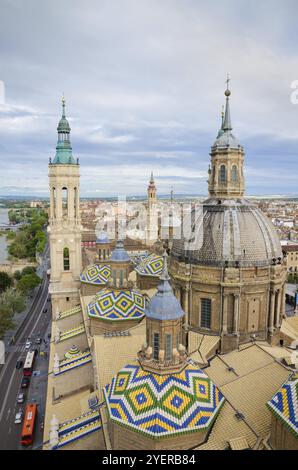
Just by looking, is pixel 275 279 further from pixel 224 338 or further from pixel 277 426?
pixel 277 426

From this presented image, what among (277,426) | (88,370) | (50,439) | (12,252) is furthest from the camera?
(12,252)

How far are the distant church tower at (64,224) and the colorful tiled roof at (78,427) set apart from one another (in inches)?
909

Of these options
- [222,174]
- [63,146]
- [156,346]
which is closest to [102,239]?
[63,146]

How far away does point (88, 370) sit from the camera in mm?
25469

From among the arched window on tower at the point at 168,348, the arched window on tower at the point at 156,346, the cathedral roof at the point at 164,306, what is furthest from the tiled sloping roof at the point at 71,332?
the cathedral roof at the point at 164,306

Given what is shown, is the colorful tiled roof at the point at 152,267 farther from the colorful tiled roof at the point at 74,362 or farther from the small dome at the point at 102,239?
the colorful tiled roof at the point at 74,362

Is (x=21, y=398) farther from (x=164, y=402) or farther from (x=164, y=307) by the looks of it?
(x=164, y=307)

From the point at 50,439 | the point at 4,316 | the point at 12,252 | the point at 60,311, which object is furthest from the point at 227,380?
the point at 12,252

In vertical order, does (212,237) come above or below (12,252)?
above

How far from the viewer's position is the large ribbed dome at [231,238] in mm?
21922

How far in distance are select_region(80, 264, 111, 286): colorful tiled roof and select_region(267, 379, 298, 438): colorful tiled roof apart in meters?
24.8

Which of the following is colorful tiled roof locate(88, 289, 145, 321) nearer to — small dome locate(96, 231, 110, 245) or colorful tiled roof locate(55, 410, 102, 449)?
colorful tiled roof locate(55, 410, 102, 449)

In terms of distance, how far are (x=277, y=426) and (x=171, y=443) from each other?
4.41 meters

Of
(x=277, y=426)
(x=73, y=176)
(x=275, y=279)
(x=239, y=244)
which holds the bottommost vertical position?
(x=277, y=426)
